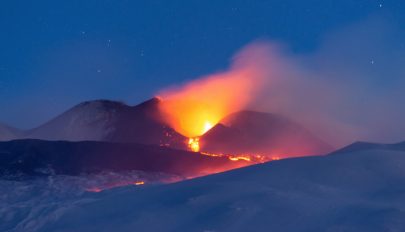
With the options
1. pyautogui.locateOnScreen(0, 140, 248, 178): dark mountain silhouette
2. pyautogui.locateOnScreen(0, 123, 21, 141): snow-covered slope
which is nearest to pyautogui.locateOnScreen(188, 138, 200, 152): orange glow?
pyautogui.locateOnScreen(0, 140, 248, 178): dark mountain silhouette

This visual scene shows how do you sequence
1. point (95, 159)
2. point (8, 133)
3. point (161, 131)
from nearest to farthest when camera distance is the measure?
point (95, 159)
point (161, 131)
point (8, 133)

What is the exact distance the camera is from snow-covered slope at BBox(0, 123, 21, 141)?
76081 millimetres

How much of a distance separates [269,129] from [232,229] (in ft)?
223

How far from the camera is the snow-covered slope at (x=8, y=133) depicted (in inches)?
2995

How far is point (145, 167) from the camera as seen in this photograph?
3828 cm

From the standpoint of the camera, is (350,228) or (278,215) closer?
(350,228)

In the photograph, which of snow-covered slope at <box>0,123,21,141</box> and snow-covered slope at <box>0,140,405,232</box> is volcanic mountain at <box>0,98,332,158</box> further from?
snow-covered slope at <box>0,140,405,232</box>

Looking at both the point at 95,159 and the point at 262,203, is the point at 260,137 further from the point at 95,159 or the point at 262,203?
the point at 262,203

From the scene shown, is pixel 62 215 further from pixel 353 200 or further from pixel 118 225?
pixel 353 200

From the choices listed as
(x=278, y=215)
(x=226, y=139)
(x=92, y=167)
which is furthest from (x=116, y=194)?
(x=226, y=139)

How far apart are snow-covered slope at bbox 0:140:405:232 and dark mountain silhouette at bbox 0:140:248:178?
17.0m

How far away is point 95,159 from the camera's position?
39.6 m

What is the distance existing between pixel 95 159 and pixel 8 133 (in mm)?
45085

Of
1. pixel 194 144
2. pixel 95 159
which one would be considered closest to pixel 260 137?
pixel 194 144
